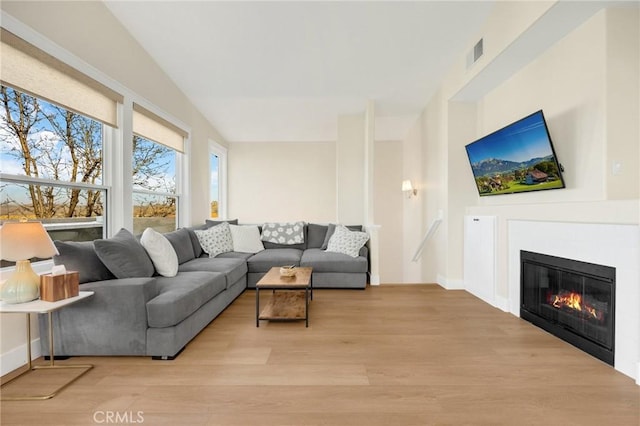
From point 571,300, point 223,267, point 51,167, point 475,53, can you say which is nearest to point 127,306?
point 223,267

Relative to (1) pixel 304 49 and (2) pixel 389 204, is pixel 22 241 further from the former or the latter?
(2) pixel 389 204

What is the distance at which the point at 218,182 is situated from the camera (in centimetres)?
590

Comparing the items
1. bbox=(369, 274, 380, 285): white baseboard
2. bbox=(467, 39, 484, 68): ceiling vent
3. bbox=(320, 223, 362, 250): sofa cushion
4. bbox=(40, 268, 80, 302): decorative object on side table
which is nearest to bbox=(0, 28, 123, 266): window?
bbox=(40, 268, 80, 302): decorative object on side table

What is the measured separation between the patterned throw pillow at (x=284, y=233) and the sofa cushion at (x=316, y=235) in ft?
0.46

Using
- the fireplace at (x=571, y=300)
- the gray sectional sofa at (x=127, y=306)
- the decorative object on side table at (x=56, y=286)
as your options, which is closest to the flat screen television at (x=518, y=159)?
the fireplace at (x=571, y=300)

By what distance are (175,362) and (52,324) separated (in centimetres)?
88

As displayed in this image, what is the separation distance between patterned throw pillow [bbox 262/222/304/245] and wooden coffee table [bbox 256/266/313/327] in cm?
131

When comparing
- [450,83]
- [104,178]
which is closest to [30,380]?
[104,178]

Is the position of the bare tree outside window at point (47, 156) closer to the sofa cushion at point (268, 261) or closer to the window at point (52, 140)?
A: the window at point (52, 140)

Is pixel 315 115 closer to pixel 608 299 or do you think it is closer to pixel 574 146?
pixel 574 146

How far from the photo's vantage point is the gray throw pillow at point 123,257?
2258 mm

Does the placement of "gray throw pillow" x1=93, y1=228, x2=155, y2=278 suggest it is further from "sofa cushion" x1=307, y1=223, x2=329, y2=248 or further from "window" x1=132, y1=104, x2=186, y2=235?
"sofa cushion" x1=307, y1=223, x2=329, y2=248

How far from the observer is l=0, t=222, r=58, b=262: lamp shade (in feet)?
5.47

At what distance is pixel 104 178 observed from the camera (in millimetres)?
3004
